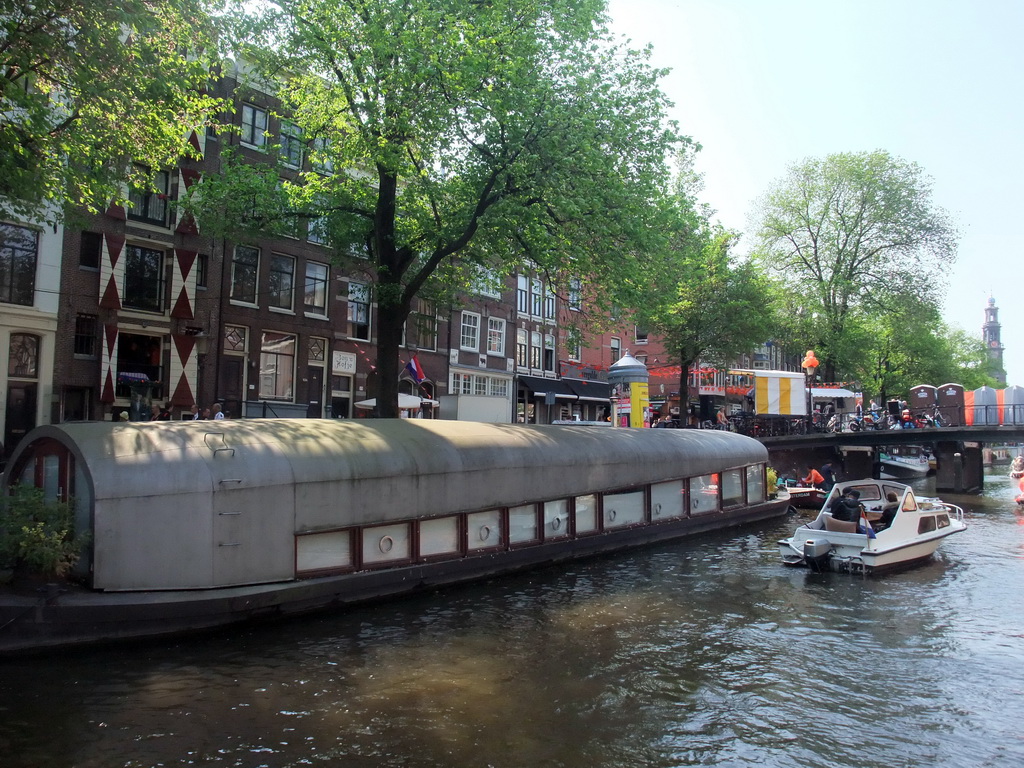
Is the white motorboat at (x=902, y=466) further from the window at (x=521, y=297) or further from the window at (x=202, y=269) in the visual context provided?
the window at (x=202, y=269)

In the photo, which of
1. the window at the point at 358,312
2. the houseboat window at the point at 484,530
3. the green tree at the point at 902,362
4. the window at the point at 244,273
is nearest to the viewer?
the houseboat window at the point at 484,530

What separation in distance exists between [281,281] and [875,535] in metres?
24.5

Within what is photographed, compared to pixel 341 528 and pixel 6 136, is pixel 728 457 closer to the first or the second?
pixel 341 528

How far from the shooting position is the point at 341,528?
38.0ft

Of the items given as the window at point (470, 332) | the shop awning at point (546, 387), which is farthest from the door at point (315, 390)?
the shop awning at point (546, 387)

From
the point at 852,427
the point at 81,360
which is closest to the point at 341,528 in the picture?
the point at 81,360

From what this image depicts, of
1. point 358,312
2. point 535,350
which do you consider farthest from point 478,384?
point 358,312

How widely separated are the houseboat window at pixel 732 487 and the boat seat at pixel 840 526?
11.5 ft

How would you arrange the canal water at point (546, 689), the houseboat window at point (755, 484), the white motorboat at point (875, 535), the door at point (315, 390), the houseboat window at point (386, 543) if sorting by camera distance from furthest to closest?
the door at point (315, 390)
the houseboat window at point (755, 484)
the white motorboat at point (875, 535)
the houseboat window at point (386, 543)
the canal water at point (546, 689)

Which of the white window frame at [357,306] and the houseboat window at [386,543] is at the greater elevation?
the white window frame at [357,306]

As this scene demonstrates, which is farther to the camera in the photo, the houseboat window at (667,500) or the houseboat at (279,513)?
the houseboat window at (667,500)

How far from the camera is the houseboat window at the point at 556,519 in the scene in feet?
50.2

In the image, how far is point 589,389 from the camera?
172 feet

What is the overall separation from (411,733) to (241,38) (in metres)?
16.5
